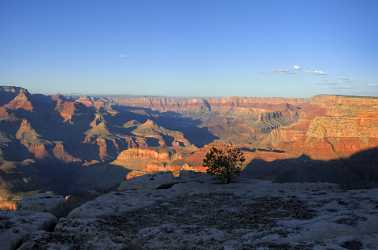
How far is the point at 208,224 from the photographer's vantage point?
2534 cm

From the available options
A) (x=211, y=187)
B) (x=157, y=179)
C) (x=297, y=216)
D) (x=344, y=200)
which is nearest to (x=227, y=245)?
(x=297, y=216)

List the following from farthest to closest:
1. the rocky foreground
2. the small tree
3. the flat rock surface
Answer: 1. the small tree
2. the flat rock surface
3. the rocky foreground

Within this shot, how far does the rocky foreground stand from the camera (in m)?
19.9

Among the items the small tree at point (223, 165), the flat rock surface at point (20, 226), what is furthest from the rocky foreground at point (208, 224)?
the small tree at point (223, 165)

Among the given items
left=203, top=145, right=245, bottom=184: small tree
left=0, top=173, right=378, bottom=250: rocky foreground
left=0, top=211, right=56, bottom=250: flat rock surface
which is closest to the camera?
left=0, top=173, right=378, bottom=250: rocky foreground

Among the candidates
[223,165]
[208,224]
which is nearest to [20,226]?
[208,224]

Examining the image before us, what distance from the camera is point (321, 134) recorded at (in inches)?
7357

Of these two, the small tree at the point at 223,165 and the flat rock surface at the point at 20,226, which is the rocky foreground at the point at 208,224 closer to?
the flat rock surface at the point at 20,226

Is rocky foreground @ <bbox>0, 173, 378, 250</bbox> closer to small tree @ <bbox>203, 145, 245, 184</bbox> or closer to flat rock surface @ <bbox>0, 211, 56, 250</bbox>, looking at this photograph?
flat rock surface @ <bbox>0, 211, 56, 250</bbox>

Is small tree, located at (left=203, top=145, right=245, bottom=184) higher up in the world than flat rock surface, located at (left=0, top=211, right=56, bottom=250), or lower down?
lower down

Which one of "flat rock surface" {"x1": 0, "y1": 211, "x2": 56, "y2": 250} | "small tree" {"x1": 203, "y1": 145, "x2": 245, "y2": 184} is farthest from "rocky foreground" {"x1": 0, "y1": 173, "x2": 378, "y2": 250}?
"small tree" {"x1": 203, "y1": 145, "x2": 245, "y2": 184}

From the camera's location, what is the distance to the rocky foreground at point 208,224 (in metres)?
19.9

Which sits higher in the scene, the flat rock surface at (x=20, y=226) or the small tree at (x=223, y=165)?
the flat rock surface at (x=20, y=226)

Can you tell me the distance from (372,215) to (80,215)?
19.2m
